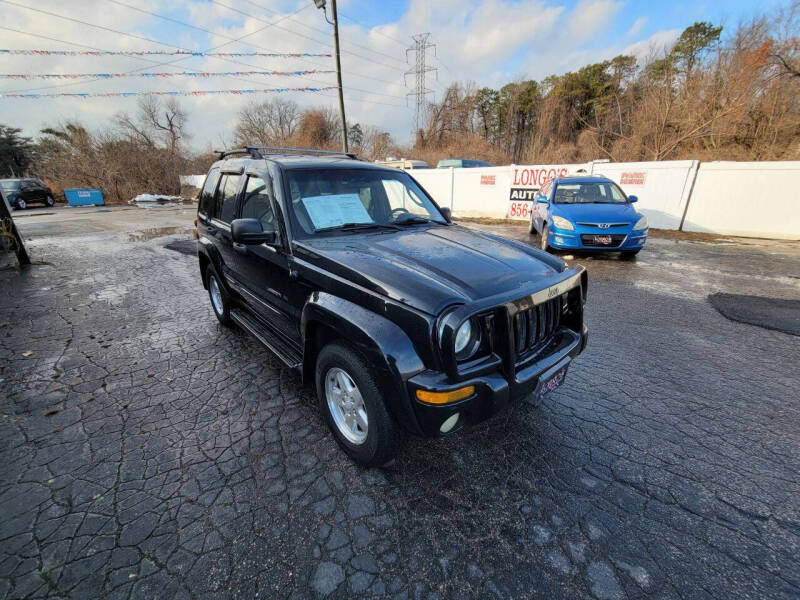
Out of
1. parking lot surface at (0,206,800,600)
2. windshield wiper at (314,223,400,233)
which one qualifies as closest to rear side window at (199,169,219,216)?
parking lot surface at (0,206,800,600)

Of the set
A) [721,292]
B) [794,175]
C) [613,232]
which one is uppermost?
[794,175]

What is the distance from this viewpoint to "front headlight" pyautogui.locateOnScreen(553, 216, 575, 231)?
7.19m

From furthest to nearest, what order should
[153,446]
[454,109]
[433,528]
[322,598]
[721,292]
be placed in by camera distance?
[454,109] → [721,292] → [153,446] → [433,528] → [322,598]

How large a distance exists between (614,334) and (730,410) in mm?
1501

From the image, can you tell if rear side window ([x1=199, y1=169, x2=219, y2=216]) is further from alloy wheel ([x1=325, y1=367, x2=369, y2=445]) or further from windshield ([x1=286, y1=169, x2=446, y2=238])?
alloy wheel ([x1=325, y1=367, x2=369, y2=445])

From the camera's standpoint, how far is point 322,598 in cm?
154

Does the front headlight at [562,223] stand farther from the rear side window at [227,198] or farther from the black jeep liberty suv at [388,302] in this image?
the rear side window at [227,198]

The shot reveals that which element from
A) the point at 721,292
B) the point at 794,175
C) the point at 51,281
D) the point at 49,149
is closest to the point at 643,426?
the point at 721,292

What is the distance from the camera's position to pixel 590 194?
322 inches

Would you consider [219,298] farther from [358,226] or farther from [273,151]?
[358,226]

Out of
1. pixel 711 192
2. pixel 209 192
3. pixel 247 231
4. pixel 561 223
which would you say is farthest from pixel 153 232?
pixel 711 192

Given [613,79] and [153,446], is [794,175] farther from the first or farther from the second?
[613,79]

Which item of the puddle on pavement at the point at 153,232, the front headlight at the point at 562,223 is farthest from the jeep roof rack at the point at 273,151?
the puddle on pavement at the point at 153,232

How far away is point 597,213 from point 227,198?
694 centimetres
